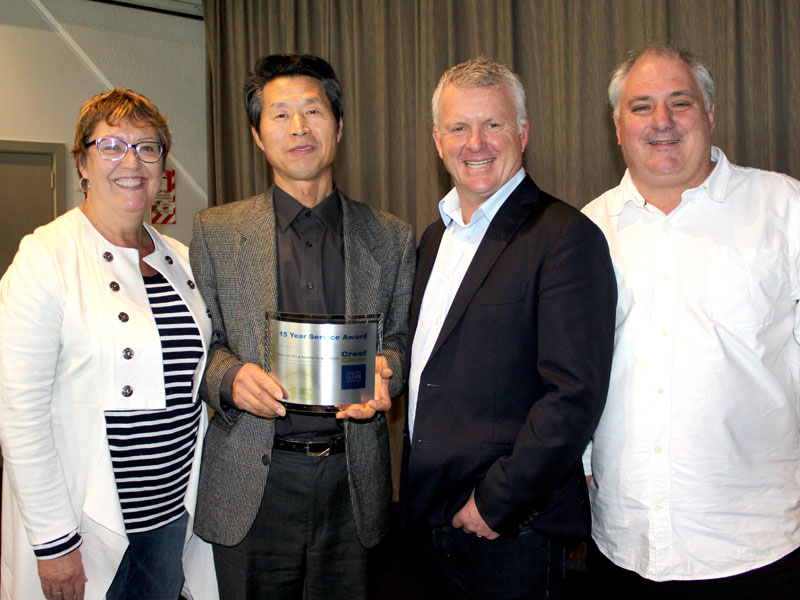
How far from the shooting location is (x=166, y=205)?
521cm

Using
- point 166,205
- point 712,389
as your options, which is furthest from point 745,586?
point 166,205

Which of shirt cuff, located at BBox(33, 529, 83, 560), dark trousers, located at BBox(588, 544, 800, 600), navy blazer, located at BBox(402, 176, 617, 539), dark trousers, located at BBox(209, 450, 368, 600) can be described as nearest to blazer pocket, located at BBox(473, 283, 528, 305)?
navy blazer, located at BBox(402, 176, 617, 539)

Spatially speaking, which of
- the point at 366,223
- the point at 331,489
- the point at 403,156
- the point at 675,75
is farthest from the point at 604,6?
the point at 331,489

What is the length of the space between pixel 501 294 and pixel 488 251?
0.12 metres

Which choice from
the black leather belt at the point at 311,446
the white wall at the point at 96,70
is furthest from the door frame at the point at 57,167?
the black leather belt at the point at 311,446

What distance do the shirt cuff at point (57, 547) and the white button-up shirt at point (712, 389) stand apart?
134 centimetres

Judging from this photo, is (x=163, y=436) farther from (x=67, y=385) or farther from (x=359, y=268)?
(x=359, y=268)

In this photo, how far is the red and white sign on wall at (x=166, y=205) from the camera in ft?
16.9

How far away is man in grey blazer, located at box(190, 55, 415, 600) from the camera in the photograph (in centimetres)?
177

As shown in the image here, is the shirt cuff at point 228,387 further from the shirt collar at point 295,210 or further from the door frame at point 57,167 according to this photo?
the door frame at point 57,167

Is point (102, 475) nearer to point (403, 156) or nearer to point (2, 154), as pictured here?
point (403, 156)

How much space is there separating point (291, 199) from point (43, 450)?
2.96 ft

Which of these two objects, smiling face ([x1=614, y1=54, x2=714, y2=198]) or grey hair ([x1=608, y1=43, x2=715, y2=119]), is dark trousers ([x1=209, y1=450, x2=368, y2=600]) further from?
grey hair ([x1=608, y1=43, x2=715, y2=119])

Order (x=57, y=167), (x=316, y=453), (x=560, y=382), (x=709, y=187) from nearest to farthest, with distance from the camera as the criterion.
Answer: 1. (x=560, y=382)
2. (x=709, y=187)
3. (x=316, y=453)
4. (x=57, y=167)
